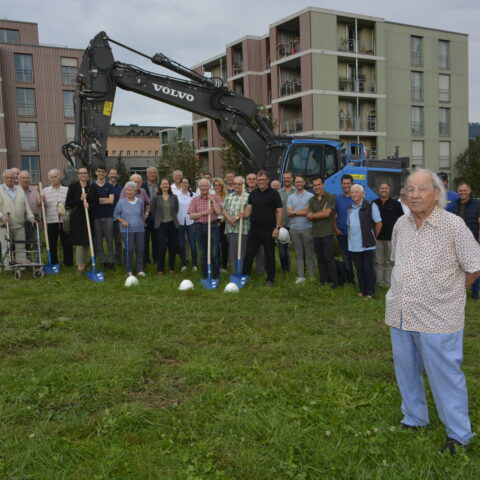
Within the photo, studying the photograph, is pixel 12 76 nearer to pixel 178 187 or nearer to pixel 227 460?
pixel 178 187

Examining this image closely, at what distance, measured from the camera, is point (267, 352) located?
18.0ft

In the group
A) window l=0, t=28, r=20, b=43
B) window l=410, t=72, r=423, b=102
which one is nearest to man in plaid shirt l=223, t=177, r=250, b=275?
window l=410, t=72, r=423, b=102

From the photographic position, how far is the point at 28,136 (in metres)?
44.2

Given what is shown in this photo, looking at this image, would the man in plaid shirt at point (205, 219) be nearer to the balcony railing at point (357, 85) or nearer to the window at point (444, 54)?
the balcony railing at point (357, 85)

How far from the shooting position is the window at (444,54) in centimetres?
4006

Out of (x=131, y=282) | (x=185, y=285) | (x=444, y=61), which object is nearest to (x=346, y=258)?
(x=185, y=285)

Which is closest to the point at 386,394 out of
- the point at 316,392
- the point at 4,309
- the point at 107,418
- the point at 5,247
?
the point at 316,392

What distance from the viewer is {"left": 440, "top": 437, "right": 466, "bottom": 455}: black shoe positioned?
340 cm

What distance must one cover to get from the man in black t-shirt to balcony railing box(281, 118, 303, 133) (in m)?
28.4

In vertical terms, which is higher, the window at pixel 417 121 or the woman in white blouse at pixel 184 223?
the window at pixel 417 121

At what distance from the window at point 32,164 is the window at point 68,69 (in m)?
7.19

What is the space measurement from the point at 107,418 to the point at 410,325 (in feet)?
7.70

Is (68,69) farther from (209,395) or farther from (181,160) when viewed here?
(209,395)

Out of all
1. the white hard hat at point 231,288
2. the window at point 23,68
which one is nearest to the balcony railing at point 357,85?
the window at point 23,68
